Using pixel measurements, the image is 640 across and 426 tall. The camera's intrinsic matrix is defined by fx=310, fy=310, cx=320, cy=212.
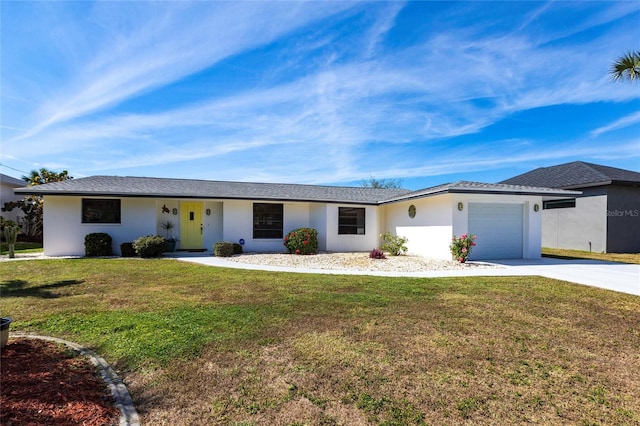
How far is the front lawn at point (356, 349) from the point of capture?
2721mm

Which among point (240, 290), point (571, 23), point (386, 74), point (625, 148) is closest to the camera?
point (240, 290)

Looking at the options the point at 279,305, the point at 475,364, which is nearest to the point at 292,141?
the point at 279,305

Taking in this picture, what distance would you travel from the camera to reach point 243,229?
15953mm

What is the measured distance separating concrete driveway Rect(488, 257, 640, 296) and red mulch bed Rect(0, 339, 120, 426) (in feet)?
32.3

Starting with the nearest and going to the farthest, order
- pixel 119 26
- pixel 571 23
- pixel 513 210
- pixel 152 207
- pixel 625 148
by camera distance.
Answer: pixel 119 26, pixel 571 23, pixel 513 210, pixel 152 207, pixel 625 148

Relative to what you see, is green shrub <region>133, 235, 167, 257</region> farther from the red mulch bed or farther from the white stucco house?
the red mulch bed

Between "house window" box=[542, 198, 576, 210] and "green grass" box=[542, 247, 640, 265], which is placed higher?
"house window" box=[542, 198, 576, 210]

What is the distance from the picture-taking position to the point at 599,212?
16.4m

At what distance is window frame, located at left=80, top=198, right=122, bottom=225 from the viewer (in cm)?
1416

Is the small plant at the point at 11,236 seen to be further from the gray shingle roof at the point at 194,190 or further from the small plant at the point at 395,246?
the small plant at the point at 395,246

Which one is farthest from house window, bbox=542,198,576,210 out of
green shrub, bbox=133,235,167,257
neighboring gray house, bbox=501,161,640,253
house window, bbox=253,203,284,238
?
green shrub, bbox=133,235,167,257

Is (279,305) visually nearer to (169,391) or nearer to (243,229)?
(169,391)

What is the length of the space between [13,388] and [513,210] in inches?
602

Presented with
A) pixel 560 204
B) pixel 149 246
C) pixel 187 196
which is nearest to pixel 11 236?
pixel 149 246
